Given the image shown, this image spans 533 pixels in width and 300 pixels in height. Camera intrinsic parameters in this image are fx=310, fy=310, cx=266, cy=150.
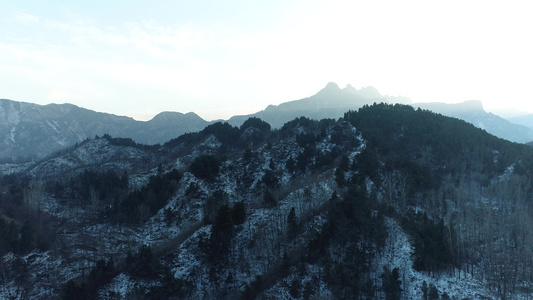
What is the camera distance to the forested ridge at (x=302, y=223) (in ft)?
158

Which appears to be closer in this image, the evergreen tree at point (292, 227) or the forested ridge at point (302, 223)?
the forested ridge at point (302, 223)

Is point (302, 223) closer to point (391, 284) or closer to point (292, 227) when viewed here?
point (292, 227)

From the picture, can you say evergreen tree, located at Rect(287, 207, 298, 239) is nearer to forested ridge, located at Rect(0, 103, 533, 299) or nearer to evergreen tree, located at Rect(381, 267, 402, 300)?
forested ridge, located at Rect(0, 103, 533, 299)

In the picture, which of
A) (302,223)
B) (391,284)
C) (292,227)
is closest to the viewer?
(391,284)

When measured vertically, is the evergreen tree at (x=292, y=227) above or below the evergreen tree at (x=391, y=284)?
above

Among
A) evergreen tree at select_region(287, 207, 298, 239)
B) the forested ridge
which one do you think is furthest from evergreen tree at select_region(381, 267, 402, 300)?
evergreen tree at select_region(287, 207, 298, 239)

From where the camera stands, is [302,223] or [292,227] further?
[302,223]

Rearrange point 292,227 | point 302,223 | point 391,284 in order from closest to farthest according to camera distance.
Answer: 1. point 391,284
2. point 292,227
3. point 302,223

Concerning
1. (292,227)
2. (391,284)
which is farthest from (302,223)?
(391,284)

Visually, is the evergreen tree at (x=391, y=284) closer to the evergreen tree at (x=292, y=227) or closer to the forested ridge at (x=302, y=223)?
the forested ridge at (x=302, y=223)

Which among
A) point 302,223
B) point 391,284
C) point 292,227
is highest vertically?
point 302,223

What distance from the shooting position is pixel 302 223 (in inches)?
2403

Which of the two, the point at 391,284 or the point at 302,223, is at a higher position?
the point at 302,223

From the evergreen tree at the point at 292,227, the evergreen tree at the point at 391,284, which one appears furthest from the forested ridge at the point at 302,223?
the evergreen tree at the point at 292,227
